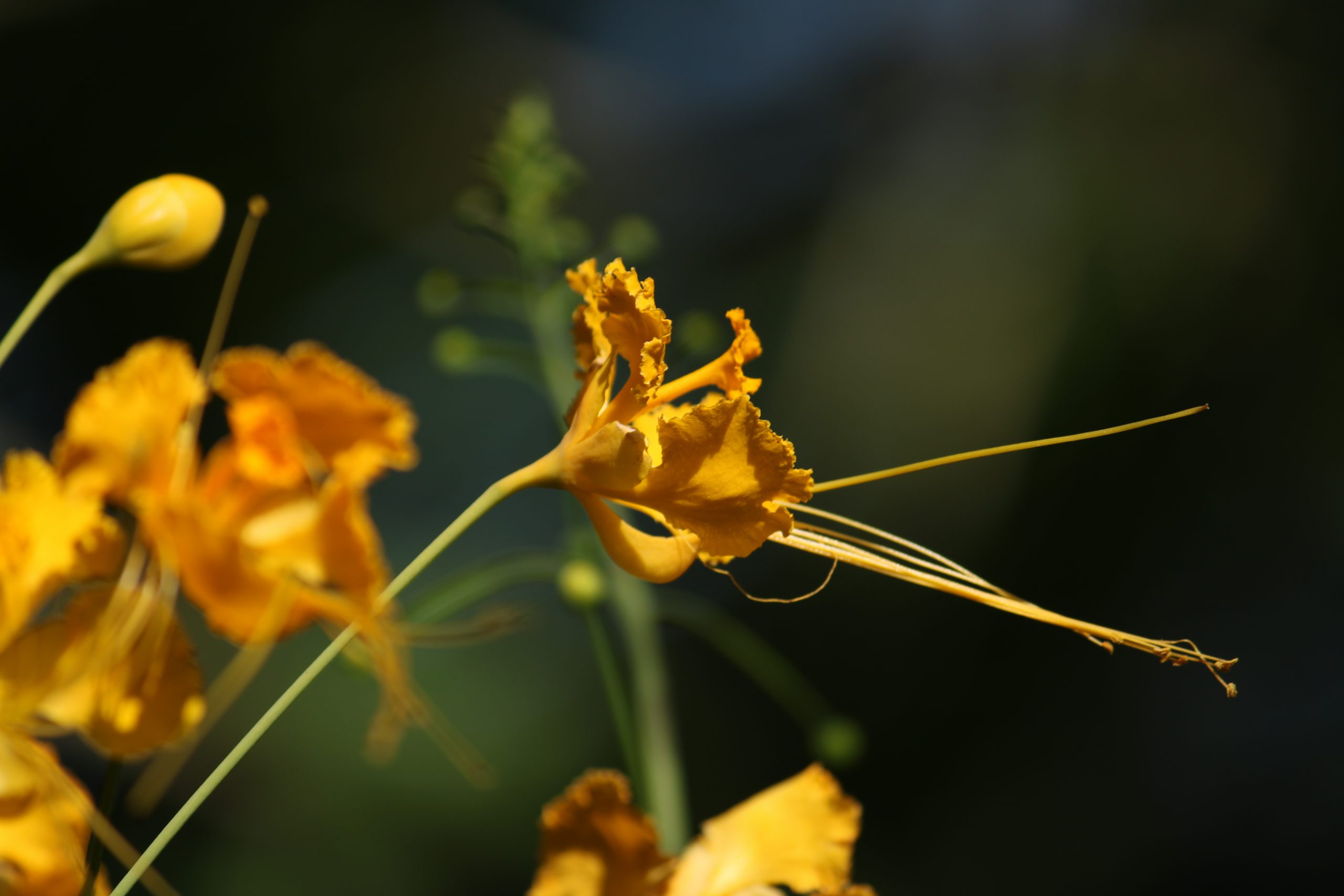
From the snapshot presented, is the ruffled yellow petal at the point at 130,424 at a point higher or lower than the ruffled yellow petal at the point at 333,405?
lower

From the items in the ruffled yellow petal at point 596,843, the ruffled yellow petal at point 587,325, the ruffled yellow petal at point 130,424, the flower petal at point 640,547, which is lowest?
the ruffled yellow petal at point 596,843

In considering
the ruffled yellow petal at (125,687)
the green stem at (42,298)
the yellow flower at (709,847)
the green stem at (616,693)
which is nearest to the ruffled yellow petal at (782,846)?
the yellow flower at (709,847)

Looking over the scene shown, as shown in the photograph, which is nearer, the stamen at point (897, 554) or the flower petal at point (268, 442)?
the stamen at point (897, 554)

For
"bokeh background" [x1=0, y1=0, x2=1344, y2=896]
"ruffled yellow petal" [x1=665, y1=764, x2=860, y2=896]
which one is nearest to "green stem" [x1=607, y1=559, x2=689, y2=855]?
"ruffled yellow petal" [x1=665, y1=764, x2=860, y2=896]

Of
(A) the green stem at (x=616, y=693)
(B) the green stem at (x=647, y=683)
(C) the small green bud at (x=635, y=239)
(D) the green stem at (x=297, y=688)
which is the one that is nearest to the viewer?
(D) the green stem at (x=297, y=688)

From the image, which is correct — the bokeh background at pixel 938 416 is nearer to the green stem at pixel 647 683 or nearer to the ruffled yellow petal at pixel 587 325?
the green stem at pixel 647 683
